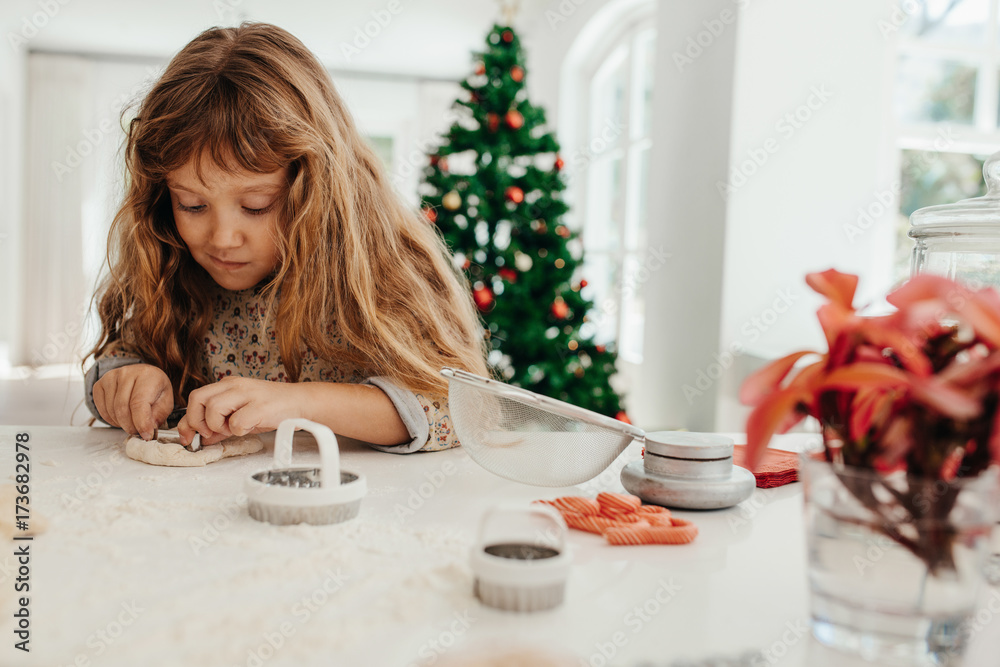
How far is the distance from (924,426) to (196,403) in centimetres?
71

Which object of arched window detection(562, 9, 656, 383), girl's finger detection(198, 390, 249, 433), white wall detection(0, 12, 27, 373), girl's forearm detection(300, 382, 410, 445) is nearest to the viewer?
girl's finger detection(198, 390, 249, 433)

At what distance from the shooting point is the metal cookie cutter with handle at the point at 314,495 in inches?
24.1

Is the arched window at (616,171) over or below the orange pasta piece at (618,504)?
over

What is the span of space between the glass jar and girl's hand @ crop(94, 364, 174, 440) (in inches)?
35.2

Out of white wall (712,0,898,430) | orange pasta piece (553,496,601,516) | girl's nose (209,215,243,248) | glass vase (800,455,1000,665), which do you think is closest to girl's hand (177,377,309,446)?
girl's nose (209,215,243,248)

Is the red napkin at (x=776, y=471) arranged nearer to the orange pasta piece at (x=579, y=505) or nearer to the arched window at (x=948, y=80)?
the orange pasta piece at (x=579, y=505)

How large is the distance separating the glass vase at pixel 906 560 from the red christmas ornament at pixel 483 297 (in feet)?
8.38

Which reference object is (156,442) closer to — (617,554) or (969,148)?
(617,554)

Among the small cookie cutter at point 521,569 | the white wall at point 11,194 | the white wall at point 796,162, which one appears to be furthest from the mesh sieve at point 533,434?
the white wall at point 11,194

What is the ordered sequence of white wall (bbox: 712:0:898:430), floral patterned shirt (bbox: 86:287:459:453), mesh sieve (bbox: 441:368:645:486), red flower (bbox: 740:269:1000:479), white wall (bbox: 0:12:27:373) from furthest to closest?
1. white wall (bbox: 0:12:27:373)
2. white wall (bbox: 712:0:898:430)
3. floral patterned shirt (bbox: 86:287:459:453)
4. mesh sieve (bbox: 441:368:645:486)
5. red flower (bbox: 740:269:1000:479)

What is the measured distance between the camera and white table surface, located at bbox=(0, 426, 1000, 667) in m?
0.43

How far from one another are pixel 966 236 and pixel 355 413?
0.71 m

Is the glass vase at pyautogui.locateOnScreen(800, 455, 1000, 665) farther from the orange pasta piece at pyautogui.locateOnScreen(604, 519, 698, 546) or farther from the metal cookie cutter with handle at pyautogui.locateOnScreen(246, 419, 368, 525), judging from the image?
the metal cookie cutter with handle at pyautogui.locateOnScreen(246, 419, 368, 525)

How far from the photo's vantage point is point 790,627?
0.47 m
